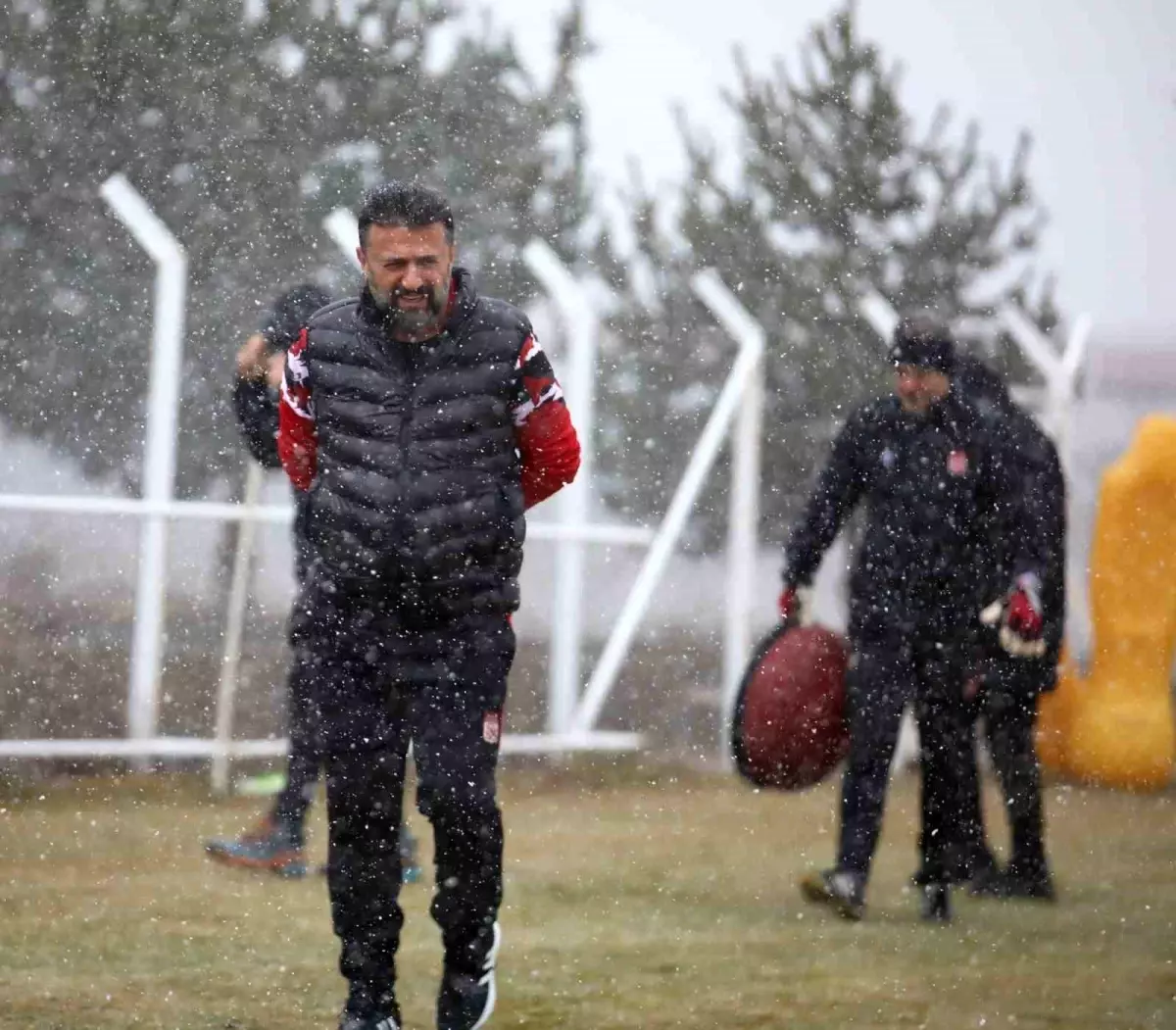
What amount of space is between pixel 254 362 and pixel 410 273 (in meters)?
1.86

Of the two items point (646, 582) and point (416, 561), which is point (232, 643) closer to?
point (646, 582)

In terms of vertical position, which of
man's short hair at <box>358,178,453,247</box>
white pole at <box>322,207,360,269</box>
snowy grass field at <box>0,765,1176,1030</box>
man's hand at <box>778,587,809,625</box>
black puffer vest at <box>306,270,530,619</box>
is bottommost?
snowy grass field at <box>0,765,1176,1030</box>

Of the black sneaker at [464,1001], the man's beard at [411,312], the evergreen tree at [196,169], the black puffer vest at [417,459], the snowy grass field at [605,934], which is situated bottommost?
the snowy grass field at [605,934]

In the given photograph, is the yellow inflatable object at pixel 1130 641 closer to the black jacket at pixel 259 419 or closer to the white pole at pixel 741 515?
the white pole at pixel 741 515

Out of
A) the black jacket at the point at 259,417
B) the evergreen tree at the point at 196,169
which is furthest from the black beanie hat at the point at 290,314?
the evergreen tree at the point at 196,169

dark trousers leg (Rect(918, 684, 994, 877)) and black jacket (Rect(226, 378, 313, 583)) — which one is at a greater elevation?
black jacket (Rect(226, 378, 313, 583))

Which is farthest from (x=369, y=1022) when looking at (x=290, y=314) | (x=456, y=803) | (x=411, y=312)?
(x=290, y=314)

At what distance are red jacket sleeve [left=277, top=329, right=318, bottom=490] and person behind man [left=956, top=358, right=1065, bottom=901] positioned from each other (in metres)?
2.50

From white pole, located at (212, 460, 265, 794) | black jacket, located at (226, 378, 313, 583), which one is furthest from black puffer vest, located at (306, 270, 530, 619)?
white pole, located at (212, 460, 265, 794)

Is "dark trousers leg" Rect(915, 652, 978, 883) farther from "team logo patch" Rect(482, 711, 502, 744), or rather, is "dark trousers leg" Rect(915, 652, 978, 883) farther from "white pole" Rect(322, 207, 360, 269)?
"white pole" Rect(322, 207, 360, 269)

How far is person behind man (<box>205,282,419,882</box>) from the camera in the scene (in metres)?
6.12

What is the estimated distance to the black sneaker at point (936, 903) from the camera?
647 cm

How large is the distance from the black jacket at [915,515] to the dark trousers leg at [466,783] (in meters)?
2.17

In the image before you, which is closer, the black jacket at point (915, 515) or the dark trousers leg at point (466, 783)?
the dark trousers leg at point (466, 783)
